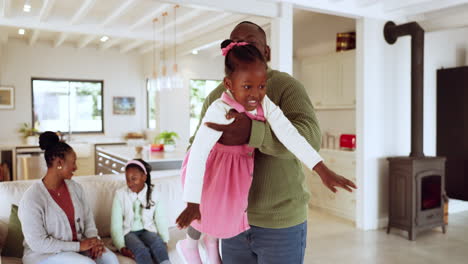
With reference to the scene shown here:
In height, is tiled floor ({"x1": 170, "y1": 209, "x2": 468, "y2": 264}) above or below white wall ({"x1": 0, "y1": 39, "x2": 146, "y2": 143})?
below

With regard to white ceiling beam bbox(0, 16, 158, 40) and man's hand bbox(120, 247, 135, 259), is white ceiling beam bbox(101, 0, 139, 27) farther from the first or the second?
man's hand bbox(120, 247, 135, 259)

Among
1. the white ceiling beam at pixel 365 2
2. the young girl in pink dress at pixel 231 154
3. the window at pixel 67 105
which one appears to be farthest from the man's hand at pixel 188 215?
the window at pixel 67 105

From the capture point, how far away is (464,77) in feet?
18.0

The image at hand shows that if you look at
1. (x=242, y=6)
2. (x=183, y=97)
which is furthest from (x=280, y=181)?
(x=183, y=97)

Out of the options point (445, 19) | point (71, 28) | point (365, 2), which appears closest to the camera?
point (365, 2)

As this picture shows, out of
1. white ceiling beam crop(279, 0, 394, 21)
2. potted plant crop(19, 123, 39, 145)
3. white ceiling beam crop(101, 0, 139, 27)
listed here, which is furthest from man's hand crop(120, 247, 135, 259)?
potted plant crop(19, 123, 39, 145)

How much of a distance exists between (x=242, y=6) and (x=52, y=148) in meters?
2.30

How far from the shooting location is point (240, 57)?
36.5 inches

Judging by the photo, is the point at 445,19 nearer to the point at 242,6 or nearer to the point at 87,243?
the point at 242,6

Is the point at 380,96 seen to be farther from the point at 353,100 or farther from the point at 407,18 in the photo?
the point at 407,18

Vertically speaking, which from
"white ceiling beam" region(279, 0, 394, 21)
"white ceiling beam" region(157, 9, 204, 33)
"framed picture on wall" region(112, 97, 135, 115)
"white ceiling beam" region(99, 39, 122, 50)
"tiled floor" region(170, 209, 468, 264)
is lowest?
"tiled floor" region(170, 209, 468, 264)

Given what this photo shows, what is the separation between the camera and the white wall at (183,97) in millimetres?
7805

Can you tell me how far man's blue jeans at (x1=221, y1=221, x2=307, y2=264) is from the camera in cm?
104

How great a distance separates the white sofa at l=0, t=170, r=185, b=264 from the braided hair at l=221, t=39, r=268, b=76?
1.91 m
